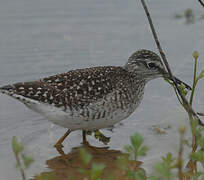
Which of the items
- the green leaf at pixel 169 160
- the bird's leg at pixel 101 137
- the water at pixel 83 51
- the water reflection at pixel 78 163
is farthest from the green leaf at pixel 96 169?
the bird's leg at pixel 101 137

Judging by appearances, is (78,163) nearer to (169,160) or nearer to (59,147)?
(59,147)

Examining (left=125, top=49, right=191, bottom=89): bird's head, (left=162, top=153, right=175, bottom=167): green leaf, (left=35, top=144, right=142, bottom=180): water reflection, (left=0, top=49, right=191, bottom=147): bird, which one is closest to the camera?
(left=162, top=153, right=175, bottom=167): green leaf

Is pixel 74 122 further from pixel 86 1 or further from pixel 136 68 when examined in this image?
pixel 86 1

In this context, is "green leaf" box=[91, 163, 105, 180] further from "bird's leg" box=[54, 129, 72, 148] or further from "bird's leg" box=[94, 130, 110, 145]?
"bird's leg" box=[94, 130, 110, 145]

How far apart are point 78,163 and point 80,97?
3.58 ft

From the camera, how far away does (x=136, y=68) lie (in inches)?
307

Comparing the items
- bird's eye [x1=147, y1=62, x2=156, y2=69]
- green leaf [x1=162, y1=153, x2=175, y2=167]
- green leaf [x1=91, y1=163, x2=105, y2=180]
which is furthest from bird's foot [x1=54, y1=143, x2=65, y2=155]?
green leaf [x1=91, y1=163, x2=105, y2=180]

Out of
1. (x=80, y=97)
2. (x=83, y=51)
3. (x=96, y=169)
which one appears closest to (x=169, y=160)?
(x=96, y=169)

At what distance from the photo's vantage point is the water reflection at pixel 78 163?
22.9ft

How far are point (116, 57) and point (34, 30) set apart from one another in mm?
2290

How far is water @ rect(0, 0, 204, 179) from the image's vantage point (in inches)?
307

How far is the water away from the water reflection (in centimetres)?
13

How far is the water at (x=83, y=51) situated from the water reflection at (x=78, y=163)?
0.13 metres

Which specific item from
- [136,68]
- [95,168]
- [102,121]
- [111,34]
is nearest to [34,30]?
[111,34]
